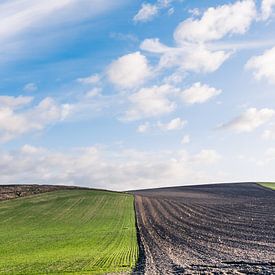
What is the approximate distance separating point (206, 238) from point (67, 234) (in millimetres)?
12690

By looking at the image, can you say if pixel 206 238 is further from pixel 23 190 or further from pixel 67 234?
pixel 23 190

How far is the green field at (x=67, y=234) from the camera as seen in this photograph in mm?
27922

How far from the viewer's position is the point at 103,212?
201ft

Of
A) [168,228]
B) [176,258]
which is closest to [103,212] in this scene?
[168,228]

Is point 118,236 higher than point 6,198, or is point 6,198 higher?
point 6,198

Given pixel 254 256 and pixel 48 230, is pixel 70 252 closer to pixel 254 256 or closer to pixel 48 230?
pixel 254 256

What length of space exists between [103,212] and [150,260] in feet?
111

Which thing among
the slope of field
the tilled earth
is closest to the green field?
the tilled earth

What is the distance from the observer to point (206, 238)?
→ 37.1m

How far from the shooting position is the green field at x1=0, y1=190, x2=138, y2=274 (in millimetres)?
27922

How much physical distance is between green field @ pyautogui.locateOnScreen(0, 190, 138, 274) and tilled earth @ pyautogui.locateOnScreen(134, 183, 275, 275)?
5.04 feet

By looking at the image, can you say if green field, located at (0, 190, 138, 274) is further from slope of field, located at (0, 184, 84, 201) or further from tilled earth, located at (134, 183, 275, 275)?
slope of field, located at (0, 184, 84, 201)

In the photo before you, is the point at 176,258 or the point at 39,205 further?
the point at 39,205

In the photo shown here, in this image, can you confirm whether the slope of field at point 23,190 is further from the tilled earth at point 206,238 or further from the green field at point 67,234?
the tilled earth at point 206,238
